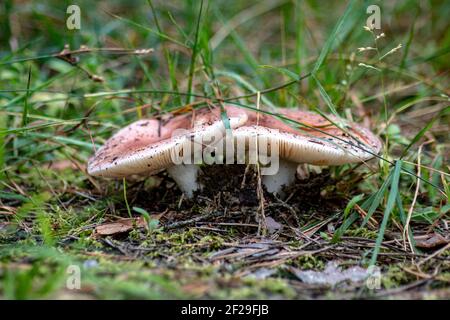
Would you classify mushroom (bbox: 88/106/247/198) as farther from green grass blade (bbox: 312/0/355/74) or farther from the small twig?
green grass blade (bbox: 312/0/355/74)

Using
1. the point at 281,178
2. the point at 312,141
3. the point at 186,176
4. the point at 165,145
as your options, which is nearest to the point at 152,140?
the point at 186,176

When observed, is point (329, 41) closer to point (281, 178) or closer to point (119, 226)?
point (281, 178)

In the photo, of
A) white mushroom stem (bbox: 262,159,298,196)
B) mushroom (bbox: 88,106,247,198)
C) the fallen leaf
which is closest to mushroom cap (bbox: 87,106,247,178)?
mushroom (bbox: 88,106,247,198)

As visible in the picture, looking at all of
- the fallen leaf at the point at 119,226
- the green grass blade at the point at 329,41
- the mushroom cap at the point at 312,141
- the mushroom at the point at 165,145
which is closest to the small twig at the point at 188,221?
the fallen leaf at the point at 119,226
